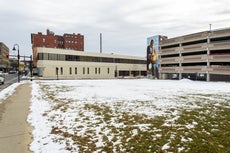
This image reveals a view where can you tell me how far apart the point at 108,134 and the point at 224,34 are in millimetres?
47944

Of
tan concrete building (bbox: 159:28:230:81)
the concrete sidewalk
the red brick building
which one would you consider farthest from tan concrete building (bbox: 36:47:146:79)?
the concrete sidewalk

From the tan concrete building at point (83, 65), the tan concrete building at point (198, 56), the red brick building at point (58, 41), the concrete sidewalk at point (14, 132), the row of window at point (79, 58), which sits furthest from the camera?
the red brick building at point (58, 41)

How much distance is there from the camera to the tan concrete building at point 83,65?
6475cm

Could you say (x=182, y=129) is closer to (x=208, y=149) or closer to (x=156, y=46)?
(x=208, y=149)

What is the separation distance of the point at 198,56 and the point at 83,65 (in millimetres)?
41293

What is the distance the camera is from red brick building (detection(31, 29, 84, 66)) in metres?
91.8

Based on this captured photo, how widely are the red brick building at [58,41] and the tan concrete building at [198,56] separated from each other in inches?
2269

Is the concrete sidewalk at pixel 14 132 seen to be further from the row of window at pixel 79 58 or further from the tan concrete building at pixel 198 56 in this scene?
the row of window at pixel 79 58

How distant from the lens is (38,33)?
91.6 metres

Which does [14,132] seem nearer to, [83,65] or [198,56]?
[198,56]

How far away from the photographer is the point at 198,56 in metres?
51.5

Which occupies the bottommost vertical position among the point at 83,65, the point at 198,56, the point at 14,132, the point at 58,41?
the point at 14,132

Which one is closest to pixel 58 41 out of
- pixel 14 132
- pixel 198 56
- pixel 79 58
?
pixel 79 58

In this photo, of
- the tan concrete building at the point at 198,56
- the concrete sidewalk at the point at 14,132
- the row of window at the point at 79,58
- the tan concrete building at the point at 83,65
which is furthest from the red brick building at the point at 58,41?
the concrete sidewalk at the point at 14,132
